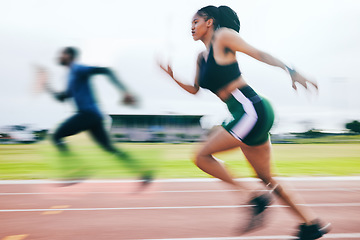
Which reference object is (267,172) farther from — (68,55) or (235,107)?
(68,55)

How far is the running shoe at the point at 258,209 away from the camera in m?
3.21

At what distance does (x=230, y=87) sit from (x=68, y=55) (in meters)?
2.16

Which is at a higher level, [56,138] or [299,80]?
[299,80]

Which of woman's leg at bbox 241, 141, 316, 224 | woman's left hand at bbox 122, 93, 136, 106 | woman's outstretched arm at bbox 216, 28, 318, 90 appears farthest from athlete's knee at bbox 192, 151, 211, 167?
woman's left hand at bbox 122, 93, 136, 106

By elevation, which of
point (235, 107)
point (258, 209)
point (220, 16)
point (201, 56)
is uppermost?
point (220, 16)

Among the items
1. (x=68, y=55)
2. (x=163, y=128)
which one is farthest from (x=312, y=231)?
(x=163, y=128)

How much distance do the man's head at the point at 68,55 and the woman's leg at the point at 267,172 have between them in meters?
2.25

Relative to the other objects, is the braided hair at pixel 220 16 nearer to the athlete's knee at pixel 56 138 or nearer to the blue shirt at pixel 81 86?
the blue shirt at pixel 81 86

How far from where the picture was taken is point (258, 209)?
3.22 m

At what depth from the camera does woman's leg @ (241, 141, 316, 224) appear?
3.17 metres

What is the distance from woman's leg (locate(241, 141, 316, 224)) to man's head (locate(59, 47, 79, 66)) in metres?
2.25

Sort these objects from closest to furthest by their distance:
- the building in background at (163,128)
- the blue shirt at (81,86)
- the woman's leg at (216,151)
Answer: the woman's leg at (216,151)
the blue shirt at (81,86)
the building in background at (163,128)

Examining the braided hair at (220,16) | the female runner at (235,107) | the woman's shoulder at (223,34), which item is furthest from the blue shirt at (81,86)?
the woman's shoulder at (223,34)

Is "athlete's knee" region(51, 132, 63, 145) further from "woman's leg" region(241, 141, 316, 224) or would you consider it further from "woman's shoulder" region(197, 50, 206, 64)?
"woman's leg" region(241, 141, 316, 224)
